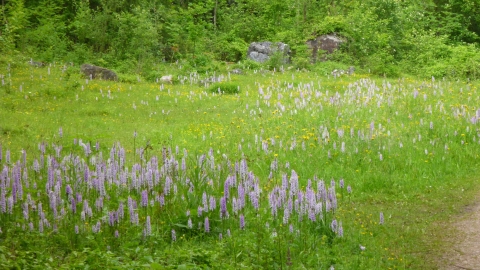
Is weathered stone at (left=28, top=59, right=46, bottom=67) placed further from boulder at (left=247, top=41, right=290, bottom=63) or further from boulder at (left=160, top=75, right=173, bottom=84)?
boulder at (left=247, top=41, right=290, bottom=63)

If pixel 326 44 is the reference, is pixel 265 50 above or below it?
below

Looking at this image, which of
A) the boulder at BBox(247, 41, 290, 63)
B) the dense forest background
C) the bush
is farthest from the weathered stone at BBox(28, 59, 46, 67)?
the boulder at BBox(247, 41, 290, 63)

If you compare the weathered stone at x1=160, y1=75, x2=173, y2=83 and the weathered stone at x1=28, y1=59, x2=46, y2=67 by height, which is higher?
the weathered stone at x1=28, y1=59, x2=46, y2=67

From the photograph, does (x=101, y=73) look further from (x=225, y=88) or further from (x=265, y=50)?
(x=265, y=50)

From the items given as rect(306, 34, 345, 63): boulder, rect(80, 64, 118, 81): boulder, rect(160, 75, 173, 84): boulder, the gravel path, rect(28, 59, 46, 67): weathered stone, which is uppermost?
rect(306, 34, 345, 63): boulder

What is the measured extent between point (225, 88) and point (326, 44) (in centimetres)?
1100

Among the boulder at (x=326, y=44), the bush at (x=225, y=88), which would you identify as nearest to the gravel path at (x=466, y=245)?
the bush at (x=225, y=88)

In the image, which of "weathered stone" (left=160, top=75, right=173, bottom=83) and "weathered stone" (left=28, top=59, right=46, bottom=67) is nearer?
"weathered stone" (left=160, top=75, right=173, bottom=83)

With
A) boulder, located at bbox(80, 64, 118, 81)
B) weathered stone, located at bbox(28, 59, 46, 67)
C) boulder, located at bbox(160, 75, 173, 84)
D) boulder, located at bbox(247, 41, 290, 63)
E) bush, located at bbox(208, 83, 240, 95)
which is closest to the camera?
bush, located at bbox(208, 83, 240, 95)

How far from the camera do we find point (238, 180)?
7.89 m

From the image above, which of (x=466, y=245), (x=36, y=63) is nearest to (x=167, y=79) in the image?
(x=36, y=63)

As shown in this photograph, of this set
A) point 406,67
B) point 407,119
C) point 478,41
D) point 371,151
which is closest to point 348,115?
point 407,119

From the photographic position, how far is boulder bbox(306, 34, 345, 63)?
28.5 metres

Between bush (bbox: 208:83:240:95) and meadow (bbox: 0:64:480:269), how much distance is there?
1.80 metres
